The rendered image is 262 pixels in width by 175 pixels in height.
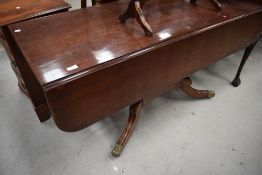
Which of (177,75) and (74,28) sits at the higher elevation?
(74,28)

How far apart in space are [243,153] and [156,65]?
2.81 feet

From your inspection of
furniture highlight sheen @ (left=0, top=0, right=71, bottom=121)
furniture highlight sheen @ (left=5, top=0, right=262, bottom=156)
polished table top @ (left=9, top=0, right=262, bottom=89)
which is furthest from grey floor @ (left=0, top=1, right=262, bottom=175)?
polished table top @ (left=9, top=0, right=262, bottom=89)

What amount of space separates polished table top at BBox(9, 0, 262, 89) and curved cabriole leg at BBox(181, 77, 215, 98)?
Answer: 0.46 metres

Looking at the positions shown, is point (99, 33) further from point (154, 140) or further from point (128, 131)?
point (154, 140)

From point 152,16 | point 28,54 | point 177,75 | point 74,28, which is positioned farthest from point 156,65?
point 28,54

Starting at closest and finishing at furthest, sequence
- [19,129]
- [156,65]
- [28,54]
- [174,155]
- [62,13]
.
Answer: [28,54] < [156,65] < [62,13] < [174,155] < [19,129]

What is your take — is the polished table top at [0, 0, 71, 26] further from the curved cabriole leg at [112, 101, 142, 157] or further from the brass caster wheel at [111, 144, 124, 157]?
the brass caster wheel at [111, 144, 124, 157]

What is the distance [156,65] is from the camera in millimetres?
975

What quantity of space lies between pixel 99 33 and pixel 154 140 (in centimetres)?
78

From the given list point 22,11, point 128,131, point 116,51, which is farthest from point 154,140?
point 22,11

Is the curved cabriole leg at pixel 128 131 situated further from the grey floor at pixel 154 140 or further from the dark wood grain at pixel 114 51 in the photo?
the dark wood grain at pixel 114 51

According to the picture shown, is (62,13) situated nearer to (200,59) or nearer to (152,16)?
(152,16)

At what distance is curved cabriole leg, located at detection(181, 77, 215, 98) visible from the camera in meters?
1.43

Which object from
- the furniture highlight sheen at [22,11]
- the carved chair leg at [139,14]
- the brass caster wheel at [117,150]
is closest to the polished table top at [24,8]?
the furniture highlight sheen at [22,11]
